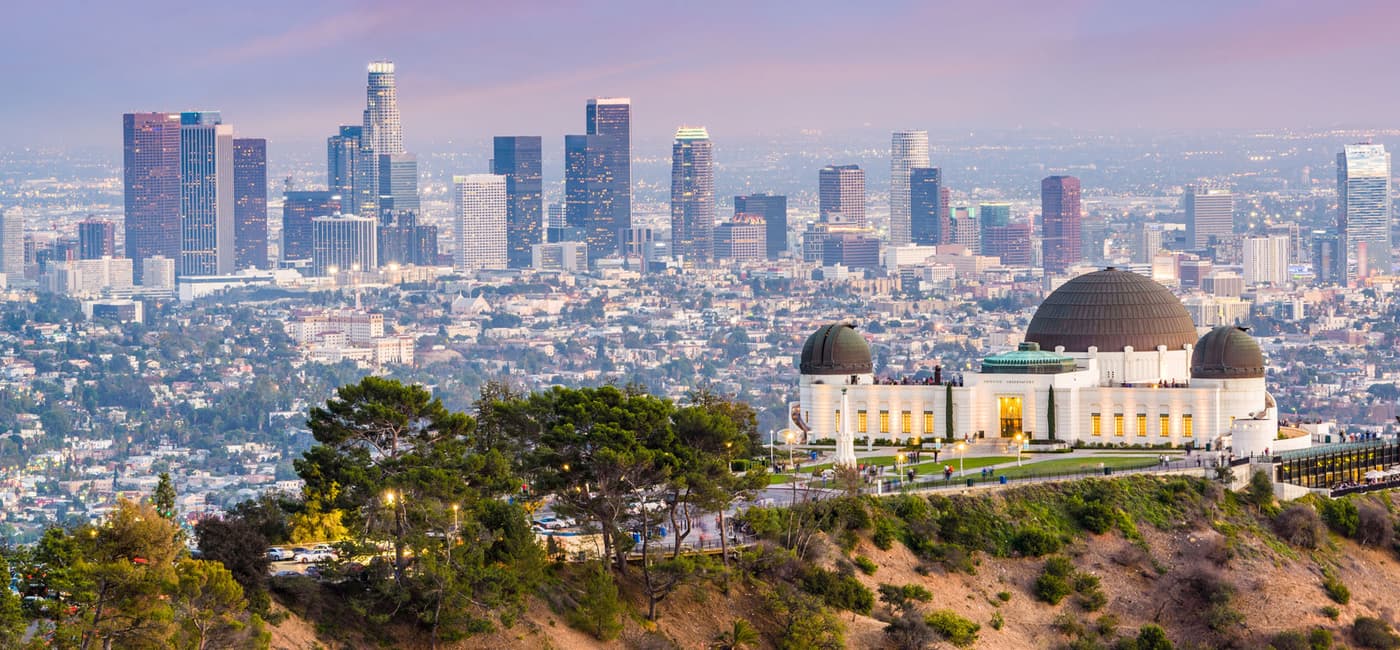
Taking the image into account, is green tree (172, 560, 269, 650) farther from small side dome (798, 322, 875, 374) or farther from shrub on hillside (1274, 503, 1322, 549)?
small side dome (798, 322, 875, 374)

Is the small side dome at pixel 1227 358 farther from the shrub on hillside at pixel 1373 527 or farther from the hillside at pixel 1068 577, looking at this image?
the shrub on hillside at pixel 1373 527

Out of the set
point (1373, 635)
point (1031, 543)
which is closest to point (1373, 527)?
point (1373, 635)

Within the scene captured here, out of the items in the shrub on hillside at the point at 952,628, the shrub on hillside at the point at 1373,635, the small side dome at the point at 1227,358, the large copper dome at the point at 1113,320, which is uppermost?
the large copper dome at the point at 1113,320

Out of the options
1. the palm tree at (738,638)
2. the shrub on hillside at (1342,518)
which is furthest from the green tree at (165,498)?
the shrub on hillside at (1342,518)

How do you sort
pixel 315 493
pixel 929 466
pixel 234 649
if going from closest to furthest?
pixel 234 649
pixel 315 493
pixel 929 466

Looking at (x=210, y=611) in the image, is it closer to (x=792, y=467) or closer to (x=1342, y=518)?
(x=792, y=467)

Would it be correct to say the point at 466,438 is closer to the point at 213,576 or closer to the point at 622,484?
the point at 622,484

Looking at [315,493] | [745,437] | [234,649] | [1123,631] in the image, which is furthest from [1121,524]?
[234,649]
